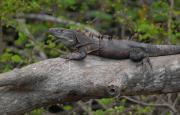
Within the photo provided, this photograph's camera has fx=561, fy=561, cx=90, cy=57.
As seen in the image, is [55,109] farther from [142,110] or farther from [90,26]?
[90,26]

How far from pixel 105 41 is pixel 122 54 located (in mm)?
301

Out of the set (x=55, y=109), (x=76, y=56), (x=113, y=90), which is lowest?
(x=55, y=109)

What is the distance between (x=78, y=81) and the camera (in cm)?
611

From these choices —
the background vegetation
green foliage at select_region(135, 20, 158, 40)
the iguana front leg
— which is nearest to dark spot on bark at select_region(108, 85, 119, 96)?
the iguana front leg

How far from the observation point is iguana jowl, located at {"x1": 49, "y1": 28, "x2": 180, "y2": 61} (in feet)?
21.6

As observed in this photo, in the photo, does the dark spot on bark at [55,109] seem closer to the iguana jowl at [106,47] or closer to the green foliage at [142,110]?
the green foliage at [142,110]

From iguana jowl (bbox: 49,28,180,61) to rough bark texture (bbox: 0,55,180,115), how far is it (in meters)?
0.21

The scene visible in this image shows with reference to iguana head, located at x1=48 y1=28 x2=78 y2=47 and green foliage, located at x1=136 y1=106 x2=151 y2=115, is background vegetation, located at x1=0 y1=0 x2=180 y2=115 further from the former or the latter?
iguana head, located at x1=48 y1=28 x2=78 y2=47

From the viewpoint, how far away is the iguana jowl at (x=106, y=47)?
6598 mm

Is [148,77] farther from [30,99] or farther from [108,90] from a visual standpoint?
[30,99]

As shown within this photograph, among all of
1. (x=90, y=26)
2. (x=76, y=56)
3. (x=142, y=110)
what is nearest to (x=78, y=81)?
(x=76, y=56)

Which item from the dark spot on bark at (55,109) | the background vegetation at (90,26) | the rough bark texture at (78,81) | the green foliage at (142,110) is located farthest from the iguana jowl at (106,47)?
the dark spot on bark at (55,109)

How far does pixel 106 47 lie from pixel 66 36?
19.6 inches

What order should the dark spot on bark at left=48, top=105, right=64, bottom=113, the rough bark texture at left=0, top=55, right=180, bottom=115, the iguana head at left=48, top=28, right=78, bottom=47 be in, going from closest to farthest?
the rough bark texture at left=0, top=55, right=180, bottom=115, the iguana head at left=48, top=28, right=78, bottom=47, the dark spot on bark at left=48, top=105, right=64, bottom=113
